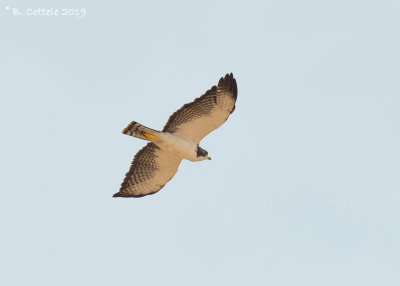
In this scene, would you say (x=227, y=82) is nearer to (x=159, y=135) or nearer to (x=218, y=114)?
(x=218, y=114)

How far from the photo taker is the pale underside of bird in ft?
47.8

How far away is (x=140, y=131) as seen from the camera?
1502 cm

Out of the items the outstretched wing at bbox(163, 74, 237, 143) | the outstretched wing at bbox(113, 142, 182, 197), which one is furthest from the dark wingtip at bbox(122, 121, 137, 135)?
the outstretched wing at bbox(113, 142, 182, 197)

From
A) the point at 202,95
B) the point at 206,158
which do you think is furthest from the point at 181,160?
the point at 202,95

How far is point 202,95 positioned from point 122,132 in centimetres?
173

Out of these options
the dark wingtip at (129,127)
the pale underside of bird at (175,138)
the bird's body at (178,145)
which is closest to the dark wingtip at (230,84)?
the pale underside of bird at (175,138)

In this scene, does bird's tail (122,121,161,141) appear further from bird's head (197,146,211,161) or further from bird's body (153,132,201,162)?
bird's head (197,146,211,161)

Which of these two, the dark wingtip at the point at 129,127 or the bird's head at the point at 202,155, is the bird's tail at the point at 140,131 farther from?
the bird's head at the point at 202,155

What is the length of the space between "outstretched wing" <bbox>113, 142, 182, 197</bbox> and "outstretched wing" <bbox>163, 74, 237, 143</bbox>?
66 cm

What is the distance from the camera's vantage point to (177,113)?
15.0 m

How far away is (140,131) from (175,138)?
0.72 m

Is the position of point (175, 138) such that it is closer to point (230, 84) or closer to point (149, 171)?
point (149, 171)

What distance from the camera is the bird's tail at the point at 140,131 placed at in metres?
14.8

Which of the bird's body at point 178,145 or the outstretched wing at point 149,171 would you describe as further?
the outstretched wing at point 149,171
